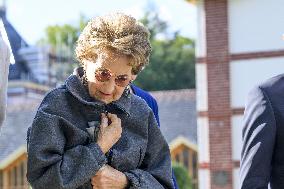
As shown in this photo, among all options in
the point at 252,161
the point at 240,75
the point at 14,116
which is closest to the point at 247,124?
the point at 252,161

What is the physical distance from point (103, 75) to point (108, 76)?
0.05ft

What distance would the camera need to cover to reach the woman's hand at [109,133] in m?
3.07

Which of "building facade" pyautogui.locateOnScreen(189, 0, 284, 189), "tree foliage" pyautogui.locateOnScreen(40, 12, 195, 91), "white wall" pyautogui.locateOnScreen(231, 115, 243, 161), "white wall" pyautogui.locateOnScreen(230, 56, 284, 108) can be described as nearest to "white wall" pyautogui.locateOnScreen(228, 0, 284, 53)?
"building facade" pyautogui.locateOnScreen(189, 0, 284, 189)

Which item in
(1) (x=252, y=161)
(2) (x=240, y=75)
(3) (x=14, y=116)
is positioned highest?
(1) (x=252, y=161)

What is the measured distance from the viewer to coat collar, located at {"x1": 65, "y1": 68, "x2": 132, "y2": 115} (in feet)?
10.1

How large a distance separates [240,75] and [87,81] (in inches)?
590

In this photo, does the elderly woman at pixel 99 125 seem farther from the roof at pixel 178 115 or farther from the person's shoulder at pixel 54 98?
the roof at pixel 178 115

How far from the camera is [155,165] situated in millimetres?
3219

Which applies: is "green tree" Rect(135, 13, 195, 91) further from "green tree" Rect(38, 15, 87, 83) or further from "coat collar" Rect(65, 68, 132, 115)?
"coat collar" Rect(65, 68, 132, 115)

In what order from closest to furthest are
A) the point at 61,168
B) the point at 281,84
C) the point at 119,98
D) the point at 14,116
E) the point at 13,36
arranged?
the point at 61,168, the point at 119,98, the point at 281,84, the point at 14,116, the point at 13,36

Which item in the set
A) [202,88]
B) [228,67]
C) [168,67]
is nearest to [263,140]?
[228,67]

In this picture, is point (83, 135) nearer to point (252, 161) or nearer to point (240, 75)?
point (252, 161)

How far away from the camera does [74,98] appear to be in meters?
3.10

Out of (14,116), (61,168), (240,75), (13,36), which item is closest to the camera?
(61,168)
